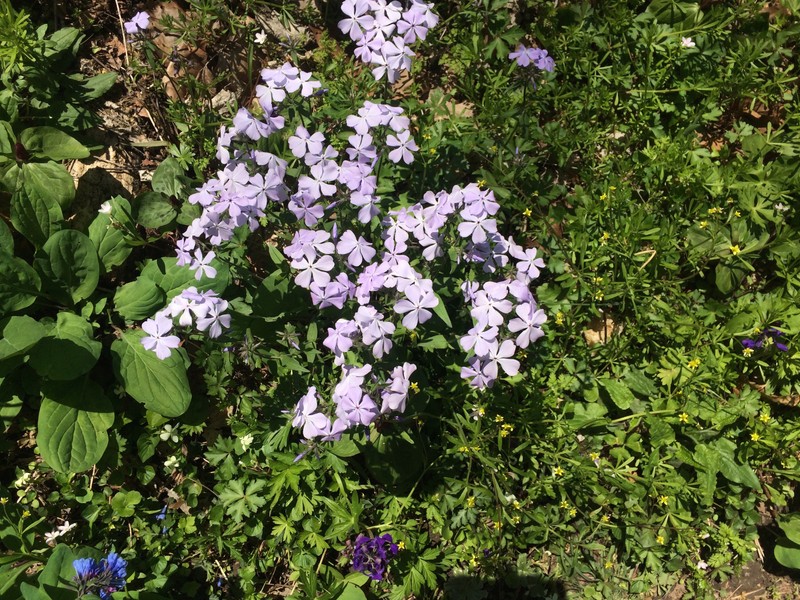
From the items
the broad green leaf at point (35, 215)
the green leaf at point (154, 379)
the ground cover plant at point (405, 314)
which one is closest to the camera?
the ground cover plant at point (405, 314)

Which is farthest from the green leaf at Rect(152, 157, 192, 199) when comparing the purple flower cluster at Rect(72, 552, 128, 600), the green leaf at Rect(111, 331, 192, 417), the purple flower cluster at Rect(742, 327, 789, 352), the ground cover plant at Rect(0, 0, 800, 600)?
the purple flower cluster at Rect(742, 327, 789, 352)

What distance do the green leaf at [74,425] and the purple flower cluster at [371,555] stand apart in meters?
1.48

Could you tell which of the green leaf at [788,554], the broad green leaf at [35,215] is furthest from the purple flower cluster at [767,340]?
the broad green leaf at [35,215]

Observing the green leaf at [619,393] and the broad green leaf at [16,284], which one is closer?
the broad green leaf at [16,284]

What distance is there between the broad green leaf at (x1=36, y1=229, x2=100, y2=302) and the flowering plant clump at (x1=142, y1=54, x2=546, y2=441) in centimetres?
93

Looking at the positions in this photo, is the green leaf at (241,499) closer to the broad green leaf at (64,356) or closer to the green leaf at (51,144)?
the broad green leaf at (64,356)

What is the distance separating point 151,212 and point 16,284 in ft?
2.60

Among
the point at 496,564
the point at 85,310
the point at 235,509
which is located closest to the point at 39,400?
the point at 85,310

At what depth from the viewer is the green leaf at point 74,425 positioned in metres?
3.20

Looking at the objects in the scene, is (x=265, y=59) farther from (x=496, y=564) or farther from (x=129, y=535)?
(x=496, y=564)

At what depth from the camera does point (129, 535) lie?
3443 mm

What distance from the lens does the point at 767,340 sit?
137 inches

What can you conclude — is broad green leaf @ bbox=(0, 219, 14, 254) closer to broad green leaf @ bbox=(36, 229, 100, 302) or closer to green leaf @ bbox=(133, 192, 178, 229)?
broad green leaf @ bbox=(36, 229, 100, 302)

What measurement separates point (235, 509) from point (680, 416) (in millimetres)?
2500
